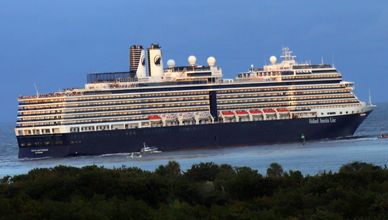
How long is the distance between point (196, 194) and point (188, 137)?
4705cm

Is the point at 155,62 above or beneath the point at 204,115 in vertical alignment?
above

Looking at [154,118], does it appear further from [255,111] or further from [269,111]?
[269,111]

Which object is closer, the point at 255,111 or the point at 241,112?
the point at 241,112

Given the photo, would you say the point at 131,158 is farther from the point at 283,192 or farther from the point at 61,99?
the point at 283,192

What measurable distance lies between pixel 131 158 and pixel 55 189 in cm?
4004

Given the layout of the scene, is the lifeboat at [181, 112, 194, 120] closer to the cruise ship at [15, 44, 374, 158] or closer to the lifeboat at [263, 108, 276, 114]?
the cruise ship at [15, 44, 374, 158]

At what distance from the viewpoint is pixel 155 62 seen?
333ft

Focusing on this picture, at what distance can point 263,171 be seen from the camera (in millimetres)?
66125

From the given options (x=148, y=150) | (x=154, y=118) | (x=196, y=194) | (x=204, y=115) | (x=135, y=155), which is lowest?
(x=196, y=194)

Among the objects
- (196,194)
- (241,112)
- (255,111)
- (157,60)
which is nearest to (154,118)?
(241,112)

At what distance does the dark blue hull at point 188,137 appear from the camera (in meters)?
91.2

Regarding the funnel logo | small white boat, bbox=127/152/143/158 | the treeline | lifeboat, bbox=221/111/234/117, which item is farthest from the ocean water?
the treeline

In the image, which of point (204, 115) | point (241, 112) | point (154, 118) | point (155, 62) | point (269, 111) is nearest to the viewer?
point (154, 118)

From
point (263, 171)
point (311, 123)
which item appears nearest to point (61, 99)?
point (311, 123)
